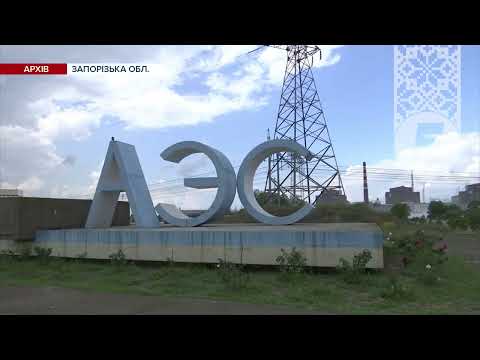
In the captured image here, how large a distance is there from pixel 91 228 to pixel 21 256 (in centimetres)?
263

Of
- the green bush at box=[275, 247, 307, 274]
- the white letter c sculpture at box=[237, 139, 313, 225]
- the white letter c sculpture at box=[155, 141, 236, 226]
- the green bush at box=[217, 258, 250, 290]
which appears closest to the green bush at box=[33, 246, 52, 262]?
the white letter c sculpture at box=[155, 141, 236, 226]

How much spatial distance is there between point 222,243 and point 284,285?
2.81 m

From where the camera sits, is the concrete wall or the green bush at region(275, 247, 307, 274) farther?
the concrete wall

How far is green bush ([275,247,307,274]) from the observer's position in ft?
33.9

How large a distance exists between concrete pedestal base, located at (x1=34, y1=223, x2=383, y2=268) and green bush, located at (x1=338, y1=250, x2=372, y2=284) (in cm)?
38

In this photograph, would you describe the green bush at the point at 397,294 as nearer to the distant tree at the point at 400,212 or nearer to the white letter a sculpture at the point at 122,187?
the white letter a sculpture at the point at 122,187

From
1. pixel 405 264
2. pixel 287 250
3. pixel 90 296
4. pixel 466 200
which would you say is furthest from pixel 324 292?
pixel 466 200

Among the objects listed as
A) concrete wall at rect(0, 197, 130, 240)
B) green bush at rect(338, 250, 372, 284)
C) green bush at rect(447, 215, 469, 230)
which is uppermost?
concrete wall at rect(0, 197, 130, 240)

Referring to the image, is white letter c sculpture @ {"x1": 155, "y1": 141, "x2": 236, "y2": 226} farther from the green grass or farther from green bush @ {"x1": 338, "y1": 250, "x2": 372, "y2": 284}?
green bush @ {"x1": 338, "y1": 250, "x2": 372, "y2": 284}

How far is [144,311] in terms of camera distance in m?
7.32

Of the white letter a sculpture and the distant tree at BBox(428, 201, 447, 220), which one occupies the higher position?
the white letter a sculpture

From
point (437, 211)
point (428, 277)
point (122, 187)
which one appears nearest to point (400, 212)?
point (437, 211)

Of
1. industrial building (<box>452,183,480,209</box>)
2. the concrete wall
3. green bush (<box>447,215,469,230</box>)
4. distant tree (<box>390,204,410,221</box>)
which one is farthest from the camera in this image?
industrial building (<box>452,183,480,209</box>)

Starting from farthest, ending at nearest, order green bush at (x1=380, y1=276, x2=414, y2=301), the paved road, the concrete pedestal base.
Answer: the concrete pedestal base → green bush at (x1=380, y1=276, x2=414, y2=301) → the paved road
